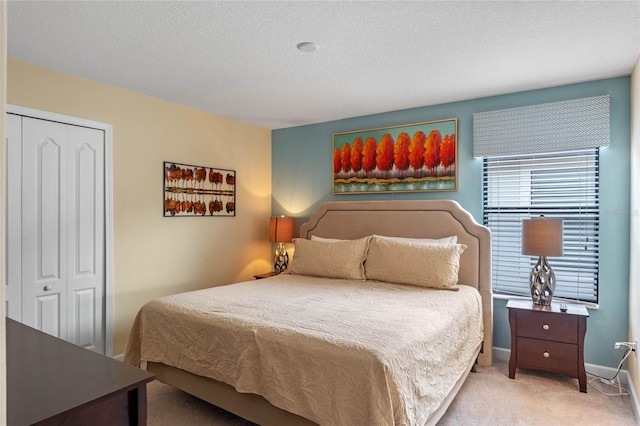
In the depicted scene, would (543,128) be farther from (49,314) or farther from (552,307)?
(49,314)

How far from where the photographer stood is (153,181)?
12.0 feet

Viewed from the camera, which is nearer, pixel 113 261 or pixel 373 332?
pixel 373 332

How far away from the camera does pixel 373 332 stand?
6.52ft

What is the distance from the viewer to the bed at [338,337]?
5.87 feet

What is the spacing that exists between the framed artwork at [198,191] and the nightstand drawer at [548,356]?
312 centimetres

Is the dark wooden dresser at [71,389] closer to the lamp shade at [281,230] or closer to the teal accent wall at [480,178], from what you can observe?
the lamp shade at [281,230]

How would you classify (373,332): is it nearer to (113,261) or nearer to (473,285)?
(473,285)

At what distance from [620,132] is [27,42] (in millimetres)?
4257

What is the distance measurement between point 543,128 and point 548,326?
1.62 metres

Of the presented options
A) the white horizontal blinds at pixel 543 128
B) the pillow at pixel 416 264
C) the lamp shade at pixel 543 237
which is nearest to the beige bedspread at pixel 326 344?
the pillow at pixel 416 264

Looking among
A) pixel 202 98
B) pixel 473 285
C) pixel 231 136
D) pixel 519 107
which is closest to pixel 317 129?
pixel 231 136

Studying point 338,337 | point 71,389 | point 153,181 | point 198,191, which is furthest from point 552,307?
point 153,181

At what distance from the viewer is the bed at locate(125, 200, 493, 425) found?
1789 millimetres

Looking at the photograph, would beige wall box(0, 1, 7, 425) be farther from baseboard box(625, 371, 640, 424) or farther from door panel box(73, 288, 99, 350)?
baseboard box(625, 371, 640, 424)
